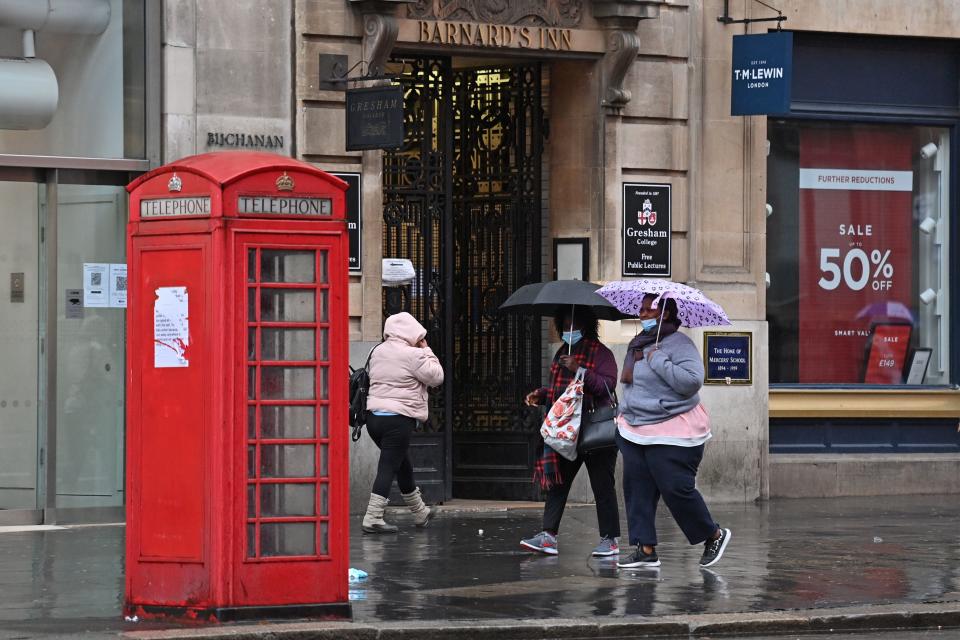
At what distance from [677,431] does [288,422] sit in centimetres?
323

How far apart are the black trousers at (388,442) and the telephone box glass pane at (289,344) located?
475cm

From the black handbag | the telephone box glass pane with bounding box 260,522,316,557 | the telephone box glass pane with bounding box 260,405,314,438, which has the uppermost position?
the telephone box glass pane with bounding box 260,405,314,438

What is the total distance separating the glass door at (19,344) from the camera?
560 inches

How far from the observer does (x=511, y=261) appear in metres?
16.5

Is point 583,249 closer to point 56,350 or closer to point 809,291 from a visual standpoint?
point 809,291

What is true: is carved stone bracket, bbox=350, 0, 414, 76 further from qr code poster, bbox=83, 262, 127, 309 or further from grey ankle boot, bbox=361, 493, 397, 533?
grey ankle boot, bbox=361, 493, 397, 533

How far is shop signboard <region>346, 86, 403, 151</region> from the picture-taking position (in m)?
14.3

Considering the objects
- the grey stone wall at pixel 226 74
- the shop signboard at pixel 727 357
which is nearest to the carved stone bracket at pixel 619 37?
the shop signboard at pixel 727 357

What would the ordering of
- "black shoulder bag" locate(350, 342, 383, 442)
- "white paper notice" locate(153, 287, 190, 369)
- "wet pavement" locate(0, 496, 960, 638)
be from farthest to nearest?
"black shoulder bag" locate(350, 342, 383, 442) < "wet pavement" locate(0, 496, 960, 638) < "white paper notice" locate(153, 287, 190, 369)

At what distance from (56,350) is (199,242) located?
5.85 meters

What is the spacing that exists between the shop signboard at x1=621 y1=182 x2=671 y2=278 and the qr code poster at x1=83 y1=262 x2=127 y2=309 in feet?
14.9

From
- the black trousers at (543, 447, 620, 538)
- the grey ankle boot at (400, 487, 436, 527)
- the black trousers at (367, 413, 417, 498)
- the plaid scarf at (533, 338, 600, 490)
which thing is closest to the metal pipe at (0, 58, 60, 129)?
the black trousers at (367, 413, 417, 498)

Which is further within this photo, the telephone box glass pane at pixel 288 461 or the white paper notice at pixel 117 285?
Result: the white paper notice at pixel 117 285

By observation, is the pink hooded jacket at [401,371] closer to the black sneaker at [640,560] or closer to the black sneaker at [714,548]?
the black sneaker at [640,560]
